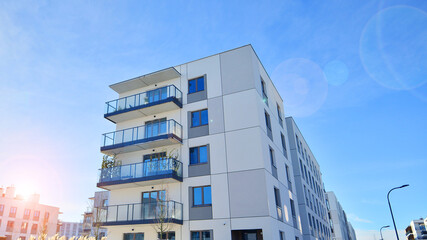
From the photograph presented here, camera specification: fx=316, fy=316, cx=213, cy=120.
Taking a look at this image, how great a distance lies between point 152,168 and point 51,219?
246ft

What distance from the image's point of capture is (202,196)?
1914 cm

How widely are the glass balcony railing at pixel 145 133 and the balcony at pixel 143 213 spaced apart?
4.24 m

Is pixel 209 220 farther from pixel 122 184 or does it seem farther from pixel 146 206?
pixel 122 184

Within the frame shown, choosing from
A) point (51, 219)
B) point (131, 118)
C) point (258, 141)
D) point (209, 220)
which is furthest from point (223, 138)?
point (51, 219)

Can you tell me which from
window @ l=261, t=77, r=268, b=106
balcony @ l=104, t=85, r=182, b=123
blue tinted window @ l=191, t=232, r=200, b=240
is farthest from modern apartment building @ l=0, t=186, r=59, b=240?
window @ l=261, t=77, r=268, b=106

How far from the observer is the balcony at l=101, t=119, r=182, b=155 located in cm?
2066

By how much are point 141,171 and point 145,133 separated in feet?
9.37

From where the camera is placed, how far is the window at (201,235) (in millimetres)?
18062

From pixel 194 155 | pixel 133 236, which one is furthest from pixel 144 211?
pixel 194 155


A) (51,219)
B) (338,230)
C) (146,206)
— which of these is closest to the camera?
(146,206)

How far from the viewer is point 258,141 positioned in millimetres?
18797

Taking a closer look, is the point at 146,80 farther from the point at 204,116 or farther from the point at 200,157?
the point at 200,157

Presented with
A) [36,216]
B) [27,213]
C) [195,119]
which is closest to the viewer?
[195,119]

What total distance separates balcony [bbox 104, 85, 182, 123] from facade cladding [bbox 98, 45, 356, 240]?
0.24ft
